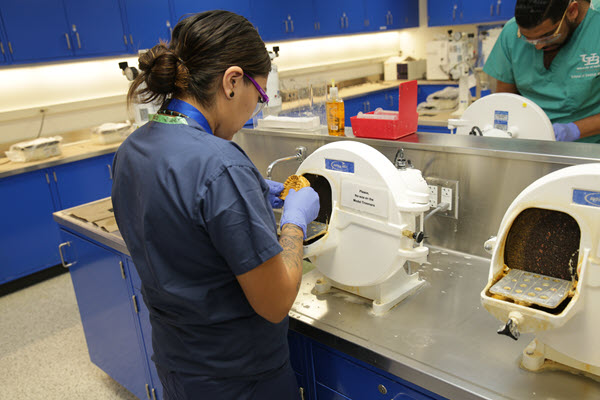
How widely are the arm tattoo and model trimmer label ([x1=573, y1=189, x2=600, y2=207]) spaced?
58 centimetres

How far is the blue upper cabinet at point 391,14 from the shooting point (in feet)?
20.9

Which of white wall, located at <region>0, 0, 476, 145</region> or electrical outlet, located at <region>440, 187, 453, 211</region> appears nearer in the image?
electrical outlet, located at <region>440, 187, 453, 211</region>

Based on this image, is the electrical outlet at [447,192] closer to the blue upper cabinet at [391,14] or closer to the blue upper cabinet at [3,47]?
the blue upper cabinet at [3,47]

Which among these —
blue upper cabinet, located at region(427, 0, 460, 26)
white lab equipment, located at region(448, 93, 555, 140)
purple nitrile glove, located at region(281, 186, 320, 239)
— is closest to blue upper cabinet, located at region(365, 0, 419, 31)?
blue upper cabinet, located at region(427, 0, 460, 26)

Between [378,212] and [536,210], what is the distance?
367 mm

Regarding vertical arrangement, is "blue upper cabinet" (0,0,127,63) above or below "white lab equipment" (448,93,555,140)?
above

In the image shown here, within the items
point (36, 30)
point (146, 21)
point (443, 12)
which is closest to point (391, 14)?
Answer: point (443, 12)

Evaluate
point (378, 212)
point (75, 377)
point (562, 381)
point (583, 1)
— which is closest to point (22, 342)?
point (75, 377)

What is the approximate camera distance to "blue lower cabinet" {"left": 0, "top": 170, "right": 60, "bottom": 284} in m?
3.46

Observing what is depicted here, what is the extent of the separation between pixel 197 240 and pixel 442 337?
683mm

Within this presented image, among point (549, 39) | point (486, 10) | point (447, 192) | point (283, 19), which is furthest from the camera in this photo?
point (486, 10)

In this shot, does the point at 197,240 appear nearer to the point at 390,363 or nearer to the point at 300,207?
the point at 300,207

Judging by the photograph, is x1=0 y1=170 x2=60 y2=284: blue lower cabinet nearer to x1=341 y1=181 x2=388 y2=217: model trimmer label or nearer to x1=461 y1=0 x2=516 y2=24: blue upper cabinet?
x1=341 y1=181 x2=388 y2=217: model trimmer label

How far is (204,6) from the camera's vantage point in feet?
15.8
